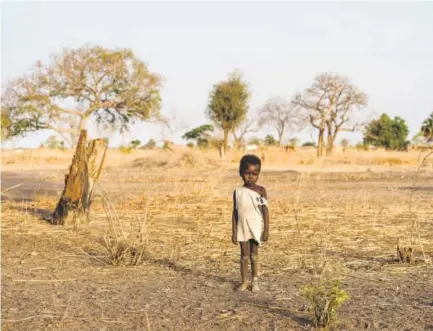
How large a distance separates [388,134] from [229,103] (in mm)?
17838

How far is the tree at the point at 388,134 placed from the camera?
58125 millimetres

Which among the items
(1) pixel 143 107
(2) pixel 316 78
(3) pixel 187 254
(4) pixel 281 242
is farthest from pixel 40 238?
(2) pixel 316 78

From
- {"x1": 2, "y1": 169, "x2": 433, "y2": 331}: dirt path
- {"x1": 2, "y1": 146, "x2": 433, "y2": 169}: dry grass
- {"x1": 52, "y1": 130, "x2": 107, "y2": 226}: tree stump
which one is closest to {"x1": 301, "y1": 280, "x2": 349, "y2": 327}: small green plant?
{"x1": 2, "y1": 169, "x2": 433, "y2": 331}: dirt path

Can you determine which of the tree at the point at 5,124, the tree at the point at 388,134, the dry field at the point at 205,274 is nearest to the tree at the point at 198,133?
the tree at the point at 388,134

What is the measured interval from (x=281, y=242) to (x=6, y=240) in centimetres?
343

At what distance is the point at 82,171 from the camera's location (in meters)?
8.85

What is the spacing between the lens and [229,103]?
5088 centimetres

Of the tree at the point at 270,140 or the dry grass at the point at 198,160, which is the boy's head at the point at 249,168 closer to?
the dry grass at the point at 198,160

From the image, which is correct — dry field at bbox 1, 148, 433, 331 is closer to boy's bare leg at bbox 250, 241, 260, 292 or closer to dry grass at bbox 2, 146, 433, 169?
boy's bare leg at bbox 250, 241, 260, 292

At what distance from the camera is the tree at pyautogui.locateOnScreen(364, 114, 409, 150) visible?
191 ft

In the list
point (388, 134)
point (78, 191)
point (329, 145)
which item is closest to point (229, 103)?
point (329, 145)

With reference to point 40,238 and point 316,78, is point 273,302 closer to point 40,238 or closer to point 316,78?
point 40,238

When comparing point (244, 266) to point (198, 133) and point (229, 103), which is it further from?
point (198, 133)

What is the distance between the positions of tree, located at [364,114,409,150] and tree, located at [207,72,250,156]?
13888 millimetres
